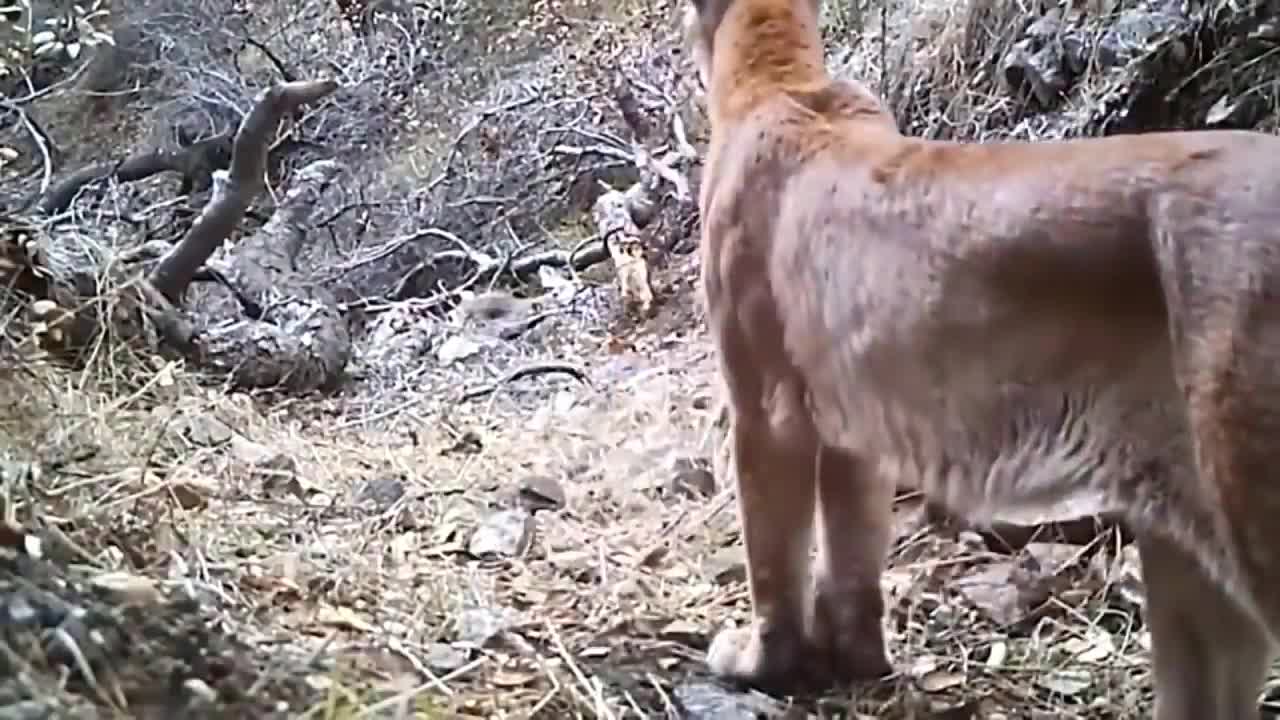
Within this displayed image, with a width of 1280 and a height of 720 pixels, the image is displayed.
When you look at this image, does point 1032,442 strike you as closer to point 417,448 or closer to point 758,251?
point 758,251

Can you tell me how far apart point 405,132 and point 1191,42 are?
3.26m

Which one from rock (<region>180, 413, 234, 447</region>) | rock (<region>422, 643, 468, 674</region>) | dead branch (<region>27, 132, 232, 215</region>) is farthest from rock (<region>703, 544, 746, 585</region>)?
dead branch (<region>27, 132, 232, 215</region>)

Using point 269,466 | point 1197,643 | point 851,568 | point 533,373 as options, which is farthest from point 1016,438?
point 533,373

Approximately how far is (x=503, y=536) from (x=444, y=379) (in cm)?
144

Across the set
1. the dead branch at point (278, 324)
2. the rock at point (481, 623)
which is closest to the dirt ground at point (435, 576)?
the rock at point (481, 623)

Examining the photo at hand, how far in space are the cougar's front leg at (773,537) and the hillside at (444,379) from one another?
0.23 feet

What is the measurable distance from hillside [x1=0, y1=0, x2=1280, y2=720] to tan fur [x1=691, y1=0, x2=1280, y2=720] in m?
0.28

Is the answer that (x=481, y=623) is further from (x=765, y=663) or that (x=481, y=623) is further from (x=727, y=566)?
(x=727, y=566)

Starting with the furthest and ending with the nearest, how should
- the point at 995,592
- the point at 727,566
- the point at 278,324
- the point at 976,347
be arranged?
1. the point at 278,324
2. the point at 727,566
3. the point at 995,592
4. the point at 976,347

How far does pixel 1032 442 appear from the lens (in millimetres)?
2045

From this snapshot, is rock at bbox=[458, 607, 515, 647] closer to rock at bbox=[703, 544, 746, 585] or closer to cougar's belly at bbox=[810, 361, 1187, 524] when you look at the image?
rock at bbox=[703, 544, 746, 585]

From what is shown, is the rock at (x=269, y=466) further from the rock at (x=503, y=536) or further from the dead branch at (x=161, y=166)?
the dead branch at (x=161, y=166)

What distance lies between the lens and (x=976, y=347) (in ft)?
6.70

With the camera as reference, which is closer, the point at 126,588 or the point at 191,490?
the point at 126,588
